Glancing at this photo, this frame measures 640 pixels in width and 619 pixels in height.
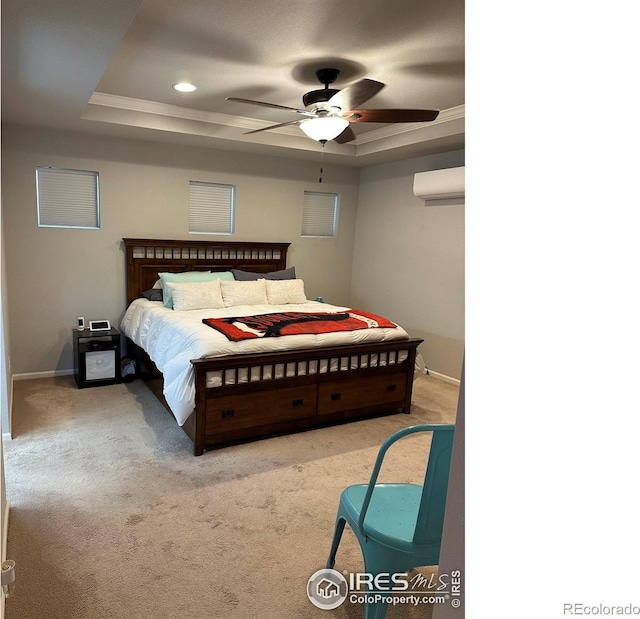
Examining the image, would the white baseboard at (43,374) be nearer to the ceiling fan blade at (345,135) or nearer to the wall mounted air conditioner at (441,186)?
the ceiling fan blade at (345,135)

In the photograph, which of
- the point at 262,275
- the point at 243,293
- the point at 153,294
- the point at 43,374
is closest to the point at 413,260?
the point at 262,275

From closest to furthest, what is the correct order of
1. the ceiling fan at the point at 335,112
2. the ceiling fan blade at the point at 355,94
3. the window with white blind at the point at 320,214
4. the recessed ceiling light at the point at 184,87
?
the ceiling fan blade at the point at 355,94, the ceiling fan at the point at 335,112, the recessed ceiling light at the point at 184,87, the window with white blind at the point at 320,214

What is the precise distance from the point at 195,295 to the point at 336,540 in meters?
2.92

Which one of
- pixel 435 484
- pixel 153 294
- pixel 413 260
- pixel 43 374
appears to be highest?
pixel 413 260

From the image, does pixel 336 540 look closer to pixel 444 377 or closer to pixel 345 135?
pixel 345 135

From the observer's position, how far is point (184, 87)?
3.67 metres

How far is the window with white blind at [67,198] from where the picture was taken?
4.50 metres

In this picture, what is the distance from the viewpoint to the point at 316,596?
2.10 metres

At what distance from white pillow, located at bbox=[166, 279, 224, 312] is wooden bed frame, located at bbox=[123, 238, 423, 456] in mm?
592

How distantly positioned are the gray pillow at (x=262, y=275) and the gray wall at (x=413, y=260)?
44.2 inches

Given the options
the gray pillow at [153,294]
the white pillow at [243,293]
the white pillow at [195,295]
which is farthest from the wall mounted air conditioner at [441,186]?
the gray pillow at [153,294]

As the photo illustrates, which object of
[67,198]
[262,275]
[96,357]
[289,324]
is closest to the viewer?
[289,324]
